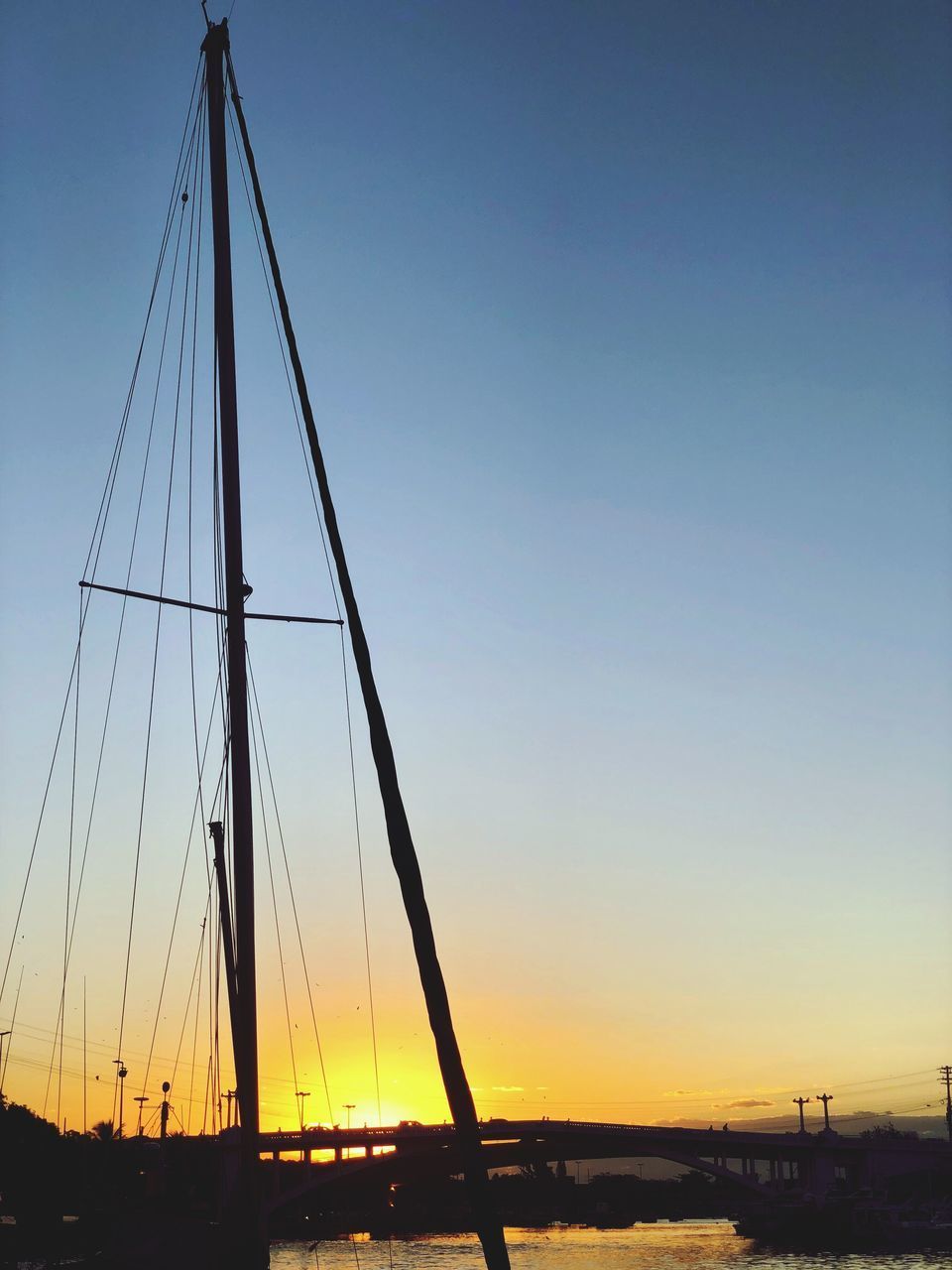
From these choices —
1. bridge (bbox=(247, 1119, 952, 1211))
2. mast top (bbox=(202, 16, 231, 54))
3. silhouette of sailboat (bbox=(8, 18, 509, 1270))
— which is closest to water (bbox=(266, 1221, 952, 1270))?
bridge (bbox=(247, 1119, 952, 1211))

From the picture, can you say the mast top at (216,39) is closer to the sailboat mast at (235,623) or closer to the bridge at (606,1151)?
the sailboat mast at (235,623)

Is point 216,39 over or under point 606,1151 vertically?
over

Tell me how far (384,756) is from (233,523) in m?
8.75

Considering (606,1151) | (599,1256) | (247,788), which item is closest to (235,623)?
(247,788)

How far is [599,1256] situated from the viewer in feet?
360

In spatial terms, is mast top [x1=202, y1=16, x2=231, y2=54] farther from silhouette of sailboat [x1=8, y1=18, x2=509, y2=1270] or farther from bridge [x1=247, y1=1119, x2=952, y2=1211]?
bridge [x1=247, y1=1119, x2=952, y2=1211]

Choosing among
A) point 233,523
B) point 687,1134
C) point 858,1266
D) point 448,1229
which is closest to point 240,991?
point 233,523

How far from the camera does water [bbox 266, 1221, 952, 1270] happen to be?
86.2 meters

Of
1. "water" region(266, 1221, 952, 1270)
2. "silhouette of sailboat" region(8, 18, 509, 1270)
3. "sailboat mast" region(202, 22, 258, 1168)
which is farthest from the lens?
"water" region(266, 1221, 952, 1270)

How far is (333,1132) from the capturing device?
90938 millimetres

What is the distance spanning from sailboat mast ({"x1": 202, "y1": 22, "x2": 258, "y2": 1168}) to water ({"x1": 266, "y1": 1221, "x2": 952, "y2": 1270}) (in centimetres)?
7816

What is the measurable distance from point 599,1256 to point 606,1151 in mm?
16798

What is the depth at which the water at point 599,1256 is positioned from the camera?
283 ft

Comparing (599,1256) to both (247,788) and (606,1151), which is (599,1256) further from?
(247,788)
